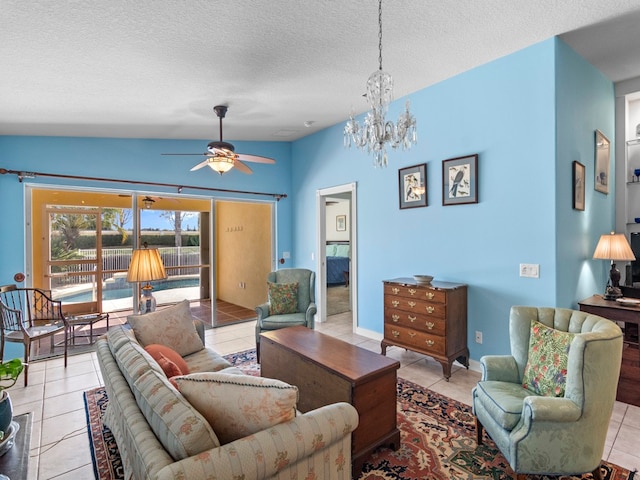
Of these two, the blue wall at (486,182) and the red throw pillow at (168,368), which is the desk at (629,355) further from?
the red throw pillow at (168,368)

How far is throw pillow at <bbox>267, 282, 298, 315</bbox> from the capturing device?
4113 mm

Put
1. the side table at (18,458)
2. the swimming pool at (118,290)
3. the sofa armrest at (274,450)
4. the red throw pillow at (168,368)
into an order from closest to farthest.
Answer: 1. the sofa armrest at (274,450)
2. the side table at (18,458)
3. the red throw pillow at (168,368)
4. the swimming pool at (118,290)

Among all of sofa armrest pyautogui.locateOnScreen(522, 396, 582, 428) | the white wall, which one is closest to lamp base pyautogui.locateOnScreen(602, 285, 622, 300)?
sofa armrest pyautogui.locateOnScreen(522, 396, 582, 428)

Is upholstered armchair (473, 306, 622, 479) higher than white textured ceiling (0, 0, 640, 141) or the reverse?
the reverse

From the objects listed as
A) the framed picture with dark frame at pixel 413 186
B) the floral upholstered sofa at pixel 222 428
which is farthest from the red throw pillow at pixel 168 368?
the framed picture with dark frame at pixel 413 186

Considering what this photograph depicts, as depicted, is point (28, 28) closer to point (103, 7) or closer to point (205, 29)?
point (103, 7)

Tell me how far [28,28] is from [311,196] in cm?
411

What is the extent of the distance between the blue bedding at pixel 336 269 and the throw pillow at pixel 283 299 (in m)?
4.40

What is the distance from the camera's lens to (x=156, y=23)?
6.94ft

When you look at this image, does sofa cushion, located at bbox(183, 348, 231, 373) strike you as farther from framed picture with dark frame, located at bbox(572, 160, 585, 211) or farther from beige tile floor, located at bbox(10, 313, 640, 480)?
framed picture with dark frame, located at bbox(572, 160, 585, 211)

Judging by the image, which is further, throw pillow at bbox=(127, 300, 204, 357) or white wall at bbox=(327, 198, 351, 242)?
white wall at bbox=(327, 198, 351, 242)

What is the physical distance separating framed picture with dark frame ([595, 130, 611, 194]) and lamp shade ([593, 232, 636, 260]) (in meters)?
0.73

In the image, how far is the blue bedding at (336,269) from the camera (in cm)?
867

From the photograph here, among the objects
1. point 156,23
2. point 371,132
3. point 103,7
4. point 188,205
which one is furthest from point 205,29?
point 188,205
